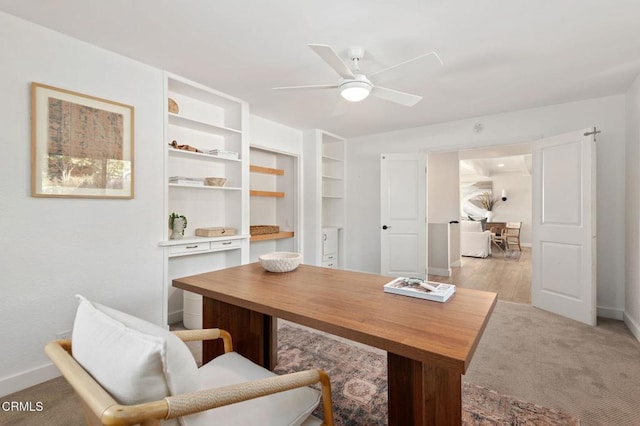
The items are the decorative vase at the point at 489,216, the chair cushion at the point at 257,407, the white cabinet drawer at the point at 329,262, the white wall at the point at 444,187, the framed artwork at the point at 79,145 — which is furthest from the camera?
the decorative vase at the point at 489,216

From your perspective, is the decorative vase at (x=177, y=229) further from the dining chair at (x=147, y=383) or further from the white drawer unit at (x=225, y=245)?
the dining chair at (x=147, y=383)

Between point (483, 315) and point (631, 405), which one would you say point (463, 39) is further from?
point (631, 405)

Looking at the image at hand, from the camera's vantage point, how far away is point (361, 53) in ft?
7.47

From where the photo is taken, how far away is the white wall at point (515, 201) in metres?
10.0

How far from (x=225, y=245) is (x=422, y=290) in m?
2.30

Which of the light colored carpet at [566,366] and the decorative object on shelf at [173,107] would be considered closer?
the light colored carpet at [566,366]

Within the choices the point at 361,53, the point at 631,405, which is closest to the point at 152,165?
the point at 361,53

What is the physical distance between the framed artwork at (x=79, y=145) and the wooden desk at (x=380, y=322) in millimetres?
1214

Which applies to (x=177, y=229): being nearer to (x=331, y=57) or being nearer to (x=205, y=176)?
(x=205, y=176)

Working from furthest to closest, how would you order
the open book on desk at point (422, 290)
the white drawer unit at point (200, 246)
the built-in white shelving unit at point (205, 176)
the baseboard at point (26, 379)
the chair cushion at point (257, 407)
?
1. the built-in white shelving unit at point (205, 176)
2. the white drawer unit at point (200, 246)
3. the baseboard at point (26, 379)
4. the open book on desk at point (422, 290)
5. the chair cushion at point (257, 407)

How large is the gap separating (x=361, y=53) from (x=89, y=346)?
2.35m

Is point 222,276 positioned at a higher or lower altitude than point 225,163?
lower

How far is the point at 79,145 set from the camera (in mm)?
2172

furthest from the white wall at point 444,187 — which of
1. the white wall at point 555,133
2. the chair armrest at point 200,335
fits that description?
the chair armrest at point 200,335
